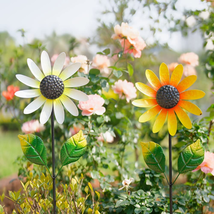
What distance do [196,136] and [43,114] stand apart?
0.82m

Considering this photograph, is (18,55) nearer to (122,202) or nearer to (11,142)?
(122,202)

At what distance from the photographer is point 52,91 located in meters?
0.85

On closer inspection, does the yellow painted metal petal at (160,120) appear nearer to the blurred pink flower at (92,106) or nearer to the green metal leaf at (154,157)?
the green metal leaf at (154,157)

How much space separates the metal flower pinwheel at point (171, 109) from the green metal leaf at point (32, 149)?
0.42m

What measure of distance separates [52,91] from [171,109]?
47 cm

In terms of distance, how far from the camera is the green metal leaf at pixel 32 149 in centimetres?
90

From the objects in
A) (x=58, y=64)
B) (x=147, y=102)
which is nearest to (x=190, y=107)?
(x=147, y=102)

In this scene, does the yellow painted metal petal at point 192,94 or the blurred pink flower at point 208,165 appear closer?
the yellow painted metal petal at point 192,94

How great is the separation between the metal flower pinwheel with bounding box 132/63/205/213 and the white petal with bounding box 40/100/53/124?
1.09 feet

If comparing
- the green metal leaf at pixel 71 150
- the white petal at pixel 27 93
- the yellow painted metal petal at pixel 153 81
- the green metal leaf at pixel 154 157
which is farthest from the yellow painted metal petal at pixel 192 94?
the white petal at pixel 27 93

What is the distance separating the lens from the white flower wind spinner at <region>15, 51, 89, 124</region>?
0.85 metres

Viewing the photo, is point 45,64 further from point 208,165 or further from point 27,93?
point 208,165

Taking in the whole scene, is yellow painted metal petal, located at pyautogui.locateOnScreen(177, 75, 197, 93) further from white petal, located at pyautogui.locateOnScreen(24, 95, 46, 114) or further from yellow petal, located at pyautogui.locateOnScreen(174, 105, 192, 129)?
white petal, located at pyautogui.locateOnScreen(24, 95, 46, 114)

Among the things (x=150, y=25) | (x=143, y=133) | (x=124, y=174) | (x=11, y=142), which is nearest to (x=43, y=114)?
(x=124, y=174)
